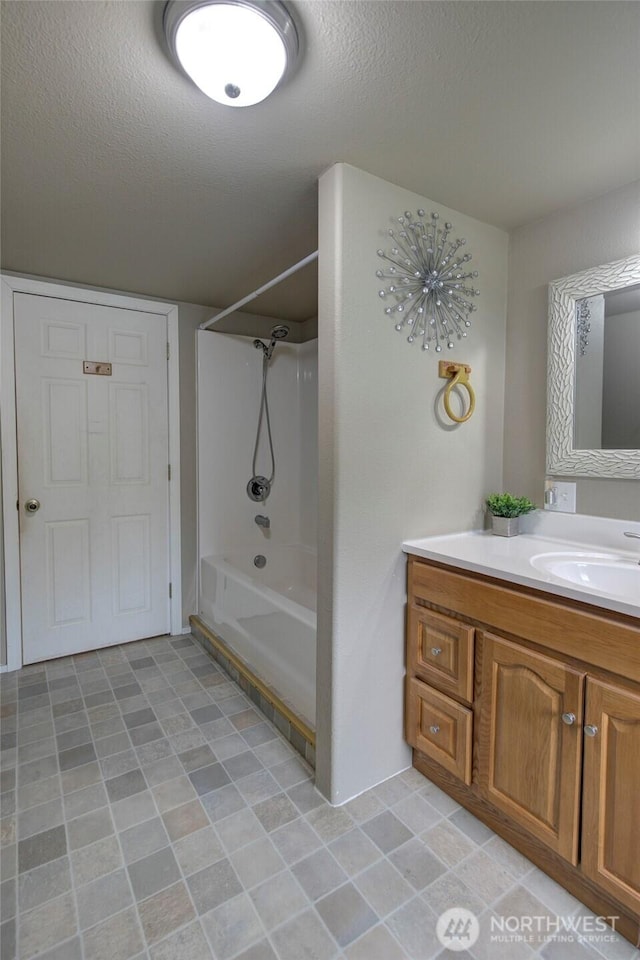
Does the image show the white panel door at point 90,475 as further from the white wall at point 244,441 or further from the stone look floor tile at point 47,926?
the stone look floor tile at point 47,926

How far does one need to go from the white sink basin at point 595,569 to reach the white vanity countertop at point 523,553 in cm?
4

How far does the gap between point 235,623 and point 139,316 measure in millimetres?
1943

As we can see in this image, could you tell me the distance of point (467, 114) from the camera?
125 centimetres

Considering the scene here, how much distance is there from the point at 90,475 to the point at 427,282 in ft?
7.12

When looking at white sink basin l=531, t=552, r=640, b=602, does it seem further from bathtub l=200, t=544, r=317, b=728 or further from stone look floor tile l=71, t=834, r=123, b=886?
stone look floor tile l=71, t=834, r=123, b=886

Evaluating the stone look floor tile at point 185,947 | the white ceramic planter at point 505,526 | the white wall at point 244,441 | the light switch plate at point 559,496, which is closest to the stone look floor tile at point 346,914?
the stone look floor tile at point 185,947

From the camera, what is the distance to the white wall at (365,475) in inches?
59.6

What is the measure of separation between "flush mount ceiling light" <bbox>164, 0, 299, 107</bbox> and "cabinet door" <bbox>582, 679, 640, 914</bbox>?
5.53 feet

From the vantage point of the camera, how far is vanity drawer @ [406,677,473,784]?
5.00 ft

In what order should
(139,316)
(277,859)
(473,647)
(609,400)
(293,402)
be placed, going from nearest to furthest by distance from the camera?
(277,859) → (473,647) → (609,400) → (139,316) → (293,402)

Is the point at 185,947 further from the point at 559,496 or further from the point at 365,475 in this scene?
the point at 559,496

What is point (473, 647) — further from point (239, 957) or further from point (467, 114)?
point (467, 114)

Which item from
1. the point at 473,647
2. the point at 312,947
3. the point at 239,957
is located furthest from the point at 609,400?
the point at 239,957

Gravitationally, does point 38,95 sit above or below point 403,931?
above
